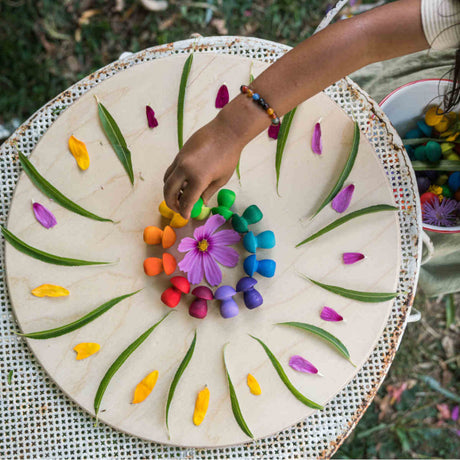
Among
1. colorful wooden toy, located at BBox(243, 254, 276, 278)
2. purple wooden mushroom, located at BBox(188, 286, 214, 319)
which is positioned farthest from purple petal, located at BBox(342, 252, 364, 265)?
purple wooden mushroom, located at BBox(188, 286, 214, 319)

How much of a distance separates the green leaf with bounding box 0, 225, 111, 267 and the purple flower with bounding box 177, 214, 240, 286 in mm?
136

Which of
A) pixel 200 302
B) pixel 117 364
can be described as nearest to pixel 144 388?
pixel 117 364

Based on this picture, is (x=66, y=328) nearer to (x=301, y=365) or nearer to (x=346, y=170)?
(x=301, y=365)

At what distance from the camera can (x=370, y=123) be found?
82 centimetres

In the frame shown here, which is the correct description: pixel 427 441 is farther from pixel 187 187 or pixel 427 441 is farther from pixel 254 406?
pixel 187 187

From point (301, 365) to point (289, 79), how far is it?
43 cm

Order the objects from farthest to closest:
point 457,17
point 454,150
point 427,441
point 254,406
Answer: point 427,441
point 454,150
point 254,406
point 457,17

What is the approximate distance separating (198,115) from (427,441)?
1142 millimetres

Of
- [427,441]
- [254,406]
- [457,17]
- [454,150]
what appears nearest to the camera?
[457,17]

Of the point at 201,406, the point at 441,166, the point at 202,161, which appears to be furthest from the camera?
the point at 441,166

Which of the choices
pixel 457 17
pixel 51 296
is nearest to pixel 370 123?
pixel 457 17

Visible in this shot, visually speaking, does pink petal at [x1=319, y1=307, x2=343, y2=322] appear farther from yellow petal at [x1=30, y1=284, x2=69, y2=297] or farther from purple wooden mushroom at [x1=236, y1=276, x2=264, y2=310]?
yellow petal at [x1=30, y1=284, x2=69, y2=297]

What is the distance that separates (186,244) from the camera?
749 mm

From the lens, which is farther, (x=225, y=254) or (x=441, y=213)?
(x=441, y=213)
